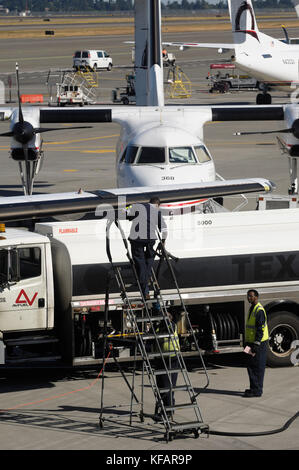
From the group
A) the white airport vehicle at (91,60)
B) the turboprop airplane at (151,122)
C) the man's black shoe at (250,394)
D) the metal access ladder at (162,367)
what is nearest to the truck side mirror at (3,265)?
the metal access ladder at (162,367)

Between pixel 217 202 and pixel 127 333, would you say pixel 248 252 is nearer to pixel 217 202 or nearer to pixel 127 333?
pixel 127 333

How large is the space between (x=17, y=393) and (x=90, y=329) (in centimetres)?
179

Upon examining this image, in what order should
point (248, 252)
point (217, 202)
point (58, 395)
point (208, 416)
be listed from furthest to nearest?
1. point (217, 202)
2. point (248, 252)
3. point (58, 395)
4. point (208, 416)

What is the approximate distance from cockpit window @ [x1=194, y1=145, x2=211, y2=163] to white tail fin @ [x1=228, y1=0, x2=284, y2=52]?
117 ft

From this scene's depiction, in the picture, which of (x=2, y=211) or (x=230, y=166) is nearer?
(x=2, y=211)

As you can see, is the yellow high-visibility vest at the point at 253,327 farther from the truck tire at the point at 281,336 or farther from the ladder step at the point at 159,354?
the ladder step at the point at 159,354

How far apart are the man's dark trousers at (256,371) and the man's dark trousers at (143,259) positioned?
87.1 inches

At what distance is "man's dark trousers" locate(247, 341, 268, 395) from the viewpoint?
1457 centimetres

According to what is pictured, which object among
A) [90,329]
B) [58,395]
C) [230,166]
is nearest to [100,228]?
[90,329]

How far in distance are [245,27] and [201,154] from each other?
120 ft

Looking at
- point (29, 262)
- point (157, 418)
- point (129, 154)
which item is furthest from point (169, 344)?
point (129, 154)

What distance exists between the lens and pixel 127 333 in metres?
15.8

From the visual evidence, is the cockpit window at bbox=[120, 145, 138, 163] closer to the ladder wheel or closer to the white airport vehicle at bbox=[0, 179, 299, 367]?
the white airport vehicle at bbox=[0, 179, 299, 367]

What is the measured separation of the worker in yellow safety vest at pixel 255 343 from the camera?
1460 centimetres
